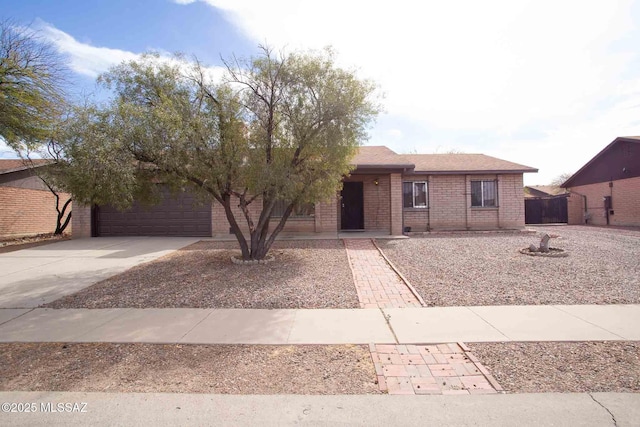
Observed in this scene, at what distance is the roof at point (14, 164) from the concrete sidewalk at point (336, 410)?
55.4 ft

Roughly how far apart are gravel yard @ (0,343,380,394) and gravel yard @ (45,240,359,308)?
5.48 ft

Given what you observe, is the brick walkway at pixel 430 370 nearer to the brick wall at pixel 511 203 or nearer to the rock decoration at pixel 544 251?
the rock decoration at pixel 544 251

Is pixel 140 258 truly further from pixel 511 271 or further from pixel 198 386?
pixel 511 271

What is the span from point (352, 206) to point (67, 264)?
1075 centimetres

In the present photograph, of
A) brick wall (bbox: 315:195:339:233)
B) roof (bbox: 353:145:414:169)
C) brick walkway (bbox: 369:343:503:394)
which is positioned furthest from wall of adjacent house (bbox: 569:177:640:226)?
brick walkway (bbox: 369:343:503:394)

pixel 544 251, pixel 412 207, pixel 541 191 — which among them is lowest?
pixel 544 251

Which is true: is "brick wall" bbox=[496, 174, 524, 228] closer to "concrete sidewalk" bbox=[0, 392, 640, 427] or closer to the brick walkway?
the brick walkway

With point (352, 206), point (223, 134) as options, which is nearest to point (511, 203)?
point (352, 206)

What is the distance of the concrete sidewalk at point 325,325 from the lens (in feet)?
14.3

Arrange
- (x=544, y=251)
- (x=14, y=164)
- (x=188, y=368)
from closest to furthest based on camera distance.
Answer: (x=188, y=368), (x=544, y=251), (x=14, y=164)

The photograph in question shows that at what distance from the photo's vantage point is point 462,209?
15.7 metres

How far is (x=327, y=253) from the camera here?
10.4 meters

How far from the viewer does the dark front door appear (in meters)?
15.7

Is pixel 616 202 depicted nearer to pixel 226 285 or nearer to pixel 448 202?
pixel 448 202
